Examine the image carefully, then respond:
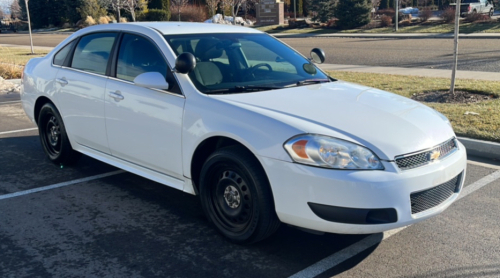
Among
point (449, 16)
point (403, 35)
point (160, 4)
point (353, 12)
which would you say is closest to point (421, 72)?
point (403, 35)

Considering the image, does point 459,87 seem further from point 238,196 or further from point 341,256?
point 238,196

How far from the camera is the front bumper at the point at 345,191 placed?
3486 mm

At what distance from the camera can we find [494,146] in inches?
261

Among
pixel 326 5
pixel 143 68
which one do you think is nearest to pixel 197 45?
pixel 143 68

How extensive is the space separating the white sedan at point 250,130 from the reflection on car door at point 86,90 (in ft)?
0.06

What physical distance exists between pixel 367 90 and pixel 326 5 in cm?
3731

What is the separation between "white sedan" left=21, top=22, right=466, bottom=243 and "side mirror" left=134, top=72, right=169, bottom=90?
0.01m

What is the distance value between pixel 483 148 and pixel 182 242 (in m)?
4.32

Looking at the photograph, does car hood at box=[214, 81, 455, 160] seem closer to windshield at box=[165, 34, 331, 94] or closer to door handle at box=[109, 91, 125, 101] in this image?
windshield at box=[165, 34, 331, 94]

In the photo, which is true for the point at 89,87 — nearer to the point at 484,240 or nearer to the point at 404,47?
the point at 484,240

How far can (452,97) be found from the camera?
9.60 metres

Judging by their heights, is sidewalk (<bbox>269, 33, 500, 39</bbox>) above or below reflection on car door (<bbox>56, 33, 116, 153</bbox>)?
below

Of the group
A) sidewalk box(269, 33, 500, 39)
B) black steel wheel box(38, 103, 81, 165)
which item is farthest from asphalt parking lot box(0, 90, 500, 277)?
sidewalk box(269, 33, 500, 39)

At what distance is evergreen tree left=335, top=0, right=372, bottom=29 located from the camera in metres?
37.0
